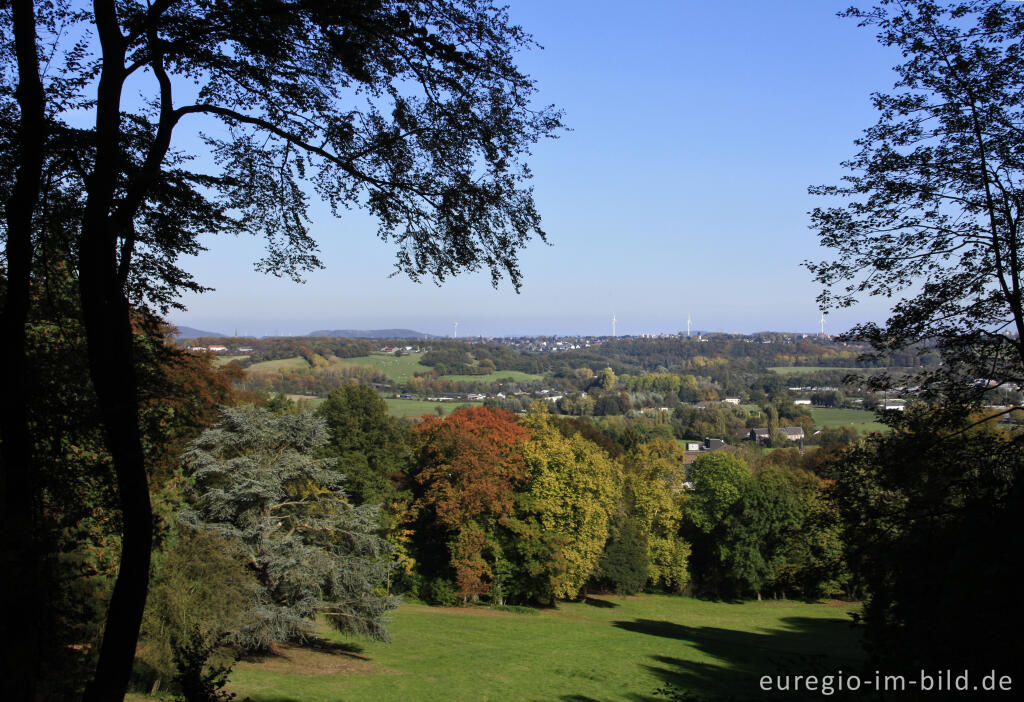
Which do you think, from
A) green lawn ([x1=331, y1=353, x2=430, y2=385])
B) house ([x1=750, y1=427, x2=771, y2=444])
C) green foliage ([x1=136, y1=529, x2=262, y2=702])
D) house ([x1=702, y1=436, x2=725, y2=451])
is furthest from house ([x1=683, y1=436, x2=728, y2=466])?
green foliage ([x1=136, y1=529, x2=262, y2=702])

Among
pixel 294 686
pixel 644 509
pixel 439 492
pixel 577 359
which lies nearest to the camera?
pixel 294 686

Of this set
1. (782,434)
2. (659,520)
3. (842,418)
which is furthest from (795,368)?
(659,520)

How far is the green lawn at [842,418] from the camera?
91919 mm

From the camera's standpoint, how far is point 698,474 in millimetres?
44625

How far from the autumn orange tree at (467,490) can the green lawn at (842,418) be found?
6880cm

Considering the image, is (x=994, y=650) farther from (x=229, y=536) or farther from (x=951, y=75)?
(x=229, y=536)

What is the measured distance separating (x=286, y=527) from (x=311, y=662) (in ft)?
13.6

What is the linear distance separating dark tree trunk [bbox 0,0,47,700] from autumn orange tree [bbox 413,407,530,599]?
26.7 metres

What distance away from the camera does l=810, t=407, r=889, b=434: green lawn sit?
91.9 m

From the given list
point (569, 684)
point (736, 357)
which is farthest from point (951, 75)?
point (736, 357)

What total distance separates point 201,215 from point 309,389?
76.7m

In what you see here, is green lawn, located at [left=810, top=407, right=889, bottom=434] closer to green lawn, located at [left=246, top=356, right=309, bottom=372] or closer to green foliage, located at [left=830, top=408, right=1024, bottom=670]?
green lawn, located at [left=246, top=356, right=309, bottom=372]

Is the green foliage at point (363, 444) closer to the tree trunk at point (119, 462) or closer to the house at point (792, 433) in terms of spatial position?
the tree trunk at point (119, 462)

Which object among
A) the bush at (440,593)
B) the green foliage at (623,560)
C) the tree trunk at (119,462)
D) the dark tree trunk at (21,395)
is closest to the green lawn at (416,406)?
the green foliage at (623,560)
